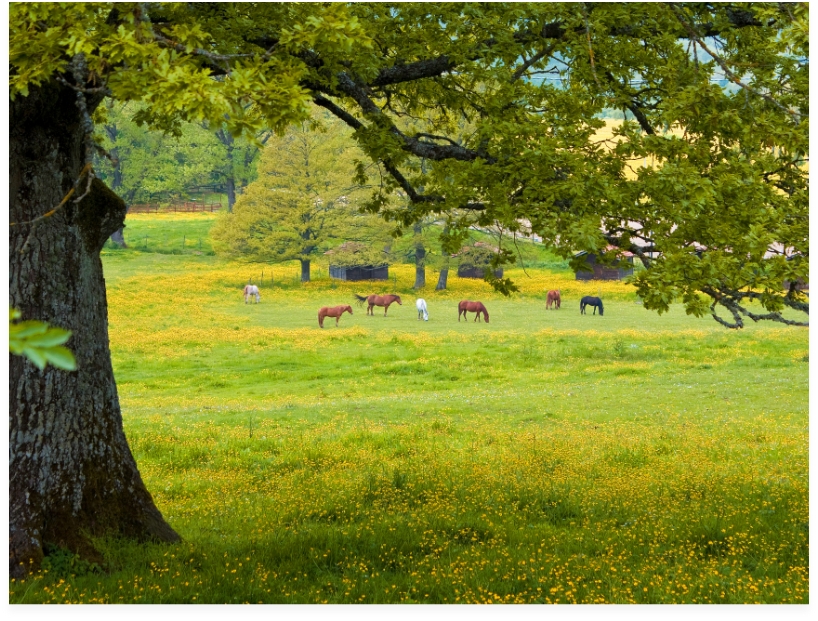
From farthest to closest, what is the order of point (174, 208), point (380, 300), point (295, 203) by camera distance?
point (174, 208) → point (295, 203) → point (380, 300)

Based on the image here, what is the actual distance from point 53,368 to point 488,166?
4936 millimetres

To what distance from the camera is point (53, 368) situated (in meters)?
8.14

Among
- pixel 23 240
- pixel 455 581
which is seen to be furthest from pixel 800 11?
pixel 23 240

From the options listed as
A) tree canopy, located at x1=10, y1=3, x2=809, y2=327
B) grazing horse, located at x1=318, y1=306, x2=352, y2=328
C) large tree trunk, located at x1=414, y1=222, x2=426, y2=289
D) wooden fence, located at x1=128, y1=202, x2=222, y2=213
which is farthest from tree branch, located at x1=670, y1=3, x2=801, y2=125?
wooden fence, located at x1=128, y1=202, x2=222, y2=213

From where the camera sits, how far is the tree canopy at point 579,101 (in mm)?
6645

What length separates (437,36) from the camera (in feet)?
33.8

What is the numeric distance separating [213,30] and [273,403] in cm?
1581

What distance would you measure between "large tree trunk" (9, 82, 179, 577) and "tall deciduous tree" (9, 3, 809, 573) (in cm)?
2

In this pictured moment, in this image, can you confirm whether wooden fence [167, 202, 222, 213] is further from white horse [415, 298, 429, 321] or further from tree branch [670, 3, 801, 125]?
tree branch [670, 3, 801, 125]

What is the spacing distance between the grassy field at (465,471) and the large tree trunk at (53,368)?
379mm

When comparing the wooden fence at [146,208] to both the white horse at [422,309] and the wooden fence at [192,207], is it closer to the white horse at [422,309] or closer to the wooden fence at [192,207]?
the wooden fence at [192,207]

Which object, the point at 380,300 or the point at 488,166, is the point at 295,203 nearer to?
the point at 380,300

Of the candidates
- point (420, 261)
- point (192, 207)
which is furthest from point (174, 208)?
point (420, 261)

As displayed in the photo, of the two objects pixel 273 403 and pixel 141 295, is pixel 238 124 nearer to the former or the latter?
pixel 273 403
